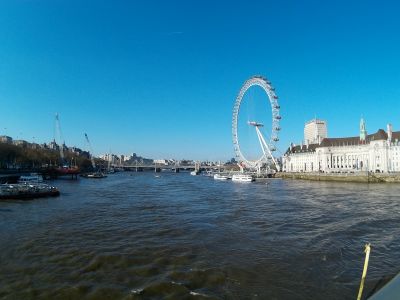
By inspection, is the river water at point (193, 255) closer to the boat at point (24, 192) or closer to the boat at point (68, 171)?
the boat at point (24, 192)

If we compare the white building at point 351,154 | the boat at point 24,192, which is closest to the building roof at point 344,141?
the white building at point 351,154

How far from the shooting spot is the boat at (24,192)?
1468 inches

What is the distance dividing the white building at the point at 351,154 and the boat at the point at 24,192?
86.7 metres

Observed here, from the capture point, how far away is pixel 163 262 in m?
13.3

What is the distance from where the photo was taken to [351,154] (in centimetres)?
11481

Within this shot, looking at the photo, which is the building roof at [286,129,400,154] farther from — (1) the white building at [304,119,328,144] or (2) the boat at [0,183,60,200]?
(2) the boat at [0,183,60,200]

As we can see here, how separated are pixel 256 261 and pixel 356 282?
358cm

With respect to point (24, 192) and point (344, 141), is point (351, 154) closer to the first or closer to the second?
point (344, 141)

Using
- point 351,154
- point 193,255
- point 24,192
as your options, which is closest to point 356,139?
point 351,154

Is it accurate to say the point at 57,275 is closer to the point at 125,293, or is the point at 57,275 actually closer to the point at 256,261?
the point at 125,293

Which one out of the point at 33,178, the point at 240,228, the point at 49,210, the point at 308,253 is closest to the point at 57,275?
the point at 308,253

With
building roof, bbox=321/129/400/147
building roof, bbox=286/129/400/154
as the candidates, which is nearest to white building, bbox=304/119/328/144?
building roof, bbox=286/129/400/154

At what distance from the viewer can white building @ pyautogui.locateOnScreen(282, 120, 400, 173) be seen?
99.5 meters

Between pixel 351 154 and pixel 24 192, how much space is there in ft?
338
